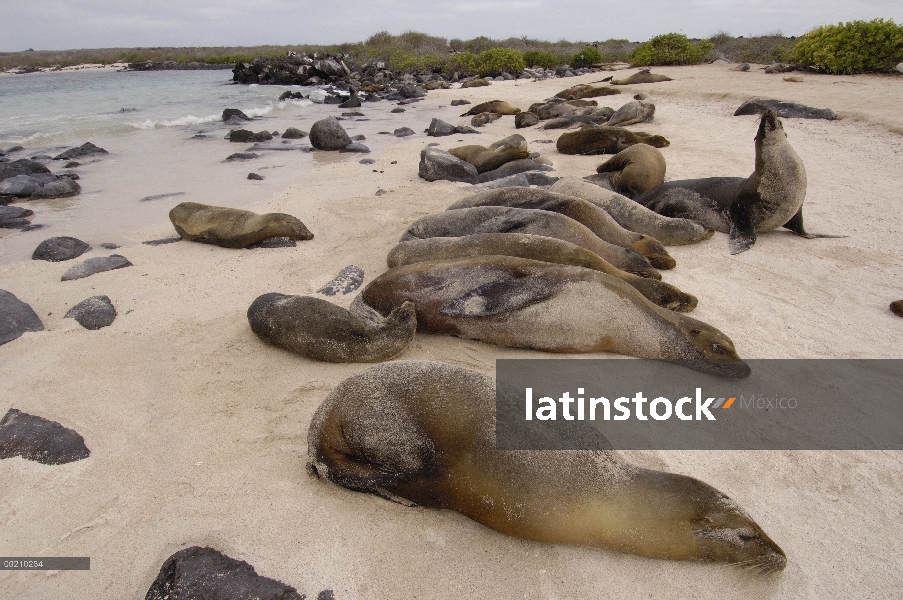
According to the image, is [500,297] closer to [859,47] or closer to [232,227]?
[232,227]

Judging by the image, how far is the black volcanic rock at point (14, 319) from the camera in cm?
394

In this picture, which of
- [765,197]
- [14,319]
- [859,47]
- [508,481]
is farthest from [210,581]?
[859,47]

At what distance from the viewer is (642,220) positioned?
5.79 metres

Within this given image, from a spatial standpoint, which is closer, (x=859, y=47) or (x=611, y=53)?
(x=859, y=47)

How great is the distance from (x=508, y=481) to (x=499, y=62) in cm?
3368

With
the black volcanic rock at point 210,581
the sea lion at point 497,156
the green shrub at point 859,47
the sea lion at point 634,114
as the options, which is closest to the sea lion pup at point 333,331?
the black volcanic rock at point 210,581

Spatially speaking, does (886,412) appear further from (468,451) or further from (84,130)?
(84,130)

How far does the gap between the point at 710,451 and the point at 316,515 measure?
2068mm

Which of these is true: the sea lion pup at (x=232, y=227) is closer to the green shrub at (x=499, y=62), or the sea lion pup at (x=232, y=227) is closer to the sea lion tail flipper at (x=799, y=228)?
the sea lion tail flipper at (x=799, y=228)

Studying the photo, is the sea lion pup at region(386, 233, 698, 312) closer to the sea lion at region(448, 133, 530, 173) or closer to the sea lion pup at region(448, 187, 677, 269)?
the sea lion pup at region(448, 187, 677, 269)

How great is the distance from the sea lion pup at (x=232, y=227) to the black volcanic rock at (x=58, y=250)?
1.04 m

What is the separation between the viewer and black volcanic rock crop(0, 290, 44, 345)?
155 inches

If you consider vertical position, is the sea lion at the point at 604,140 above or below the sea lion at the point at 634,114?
below

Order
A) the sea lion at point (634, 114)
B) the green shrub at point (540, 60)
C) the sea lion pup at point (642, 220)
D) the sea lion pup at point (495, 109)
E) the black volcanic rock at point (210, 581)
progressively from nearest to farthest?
the black volcanic rock at point (210, 581), the sea lion pup at point (642, 220), the sea lion at point (634, 114), the sea lion pup at point (495, 109), the green shrub at point (540, 60)
